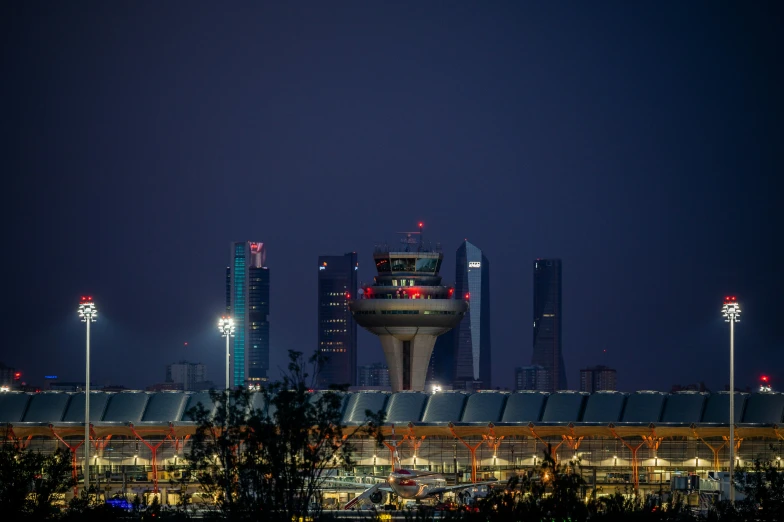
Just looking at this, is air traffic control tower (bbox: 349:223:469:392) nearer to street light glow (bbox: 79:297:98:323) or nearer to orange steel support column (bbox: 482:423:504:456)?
orange steel support column (bbox: 482:423:504:456)

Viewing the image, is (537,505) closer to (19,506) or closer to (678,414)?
(19,506)

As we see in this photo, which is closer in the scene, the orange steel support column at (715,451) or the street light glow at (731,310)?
the street light glow at (731,310)

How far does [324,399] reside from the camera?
51.3 m

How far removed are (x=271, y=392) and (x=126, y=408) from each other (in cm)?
8492

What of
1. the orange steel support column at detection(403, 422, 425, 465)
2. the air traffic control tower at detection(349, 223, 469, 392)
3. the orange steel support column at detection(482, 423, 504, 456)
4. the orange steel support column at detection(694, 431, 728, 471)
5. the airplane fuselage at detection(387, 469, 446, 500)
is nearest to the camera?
the airplane fuselage at detection(387, 469, 446, 500)

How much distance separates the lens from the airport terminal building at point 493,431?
361 feet

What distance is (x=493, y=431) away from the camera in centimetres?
11112

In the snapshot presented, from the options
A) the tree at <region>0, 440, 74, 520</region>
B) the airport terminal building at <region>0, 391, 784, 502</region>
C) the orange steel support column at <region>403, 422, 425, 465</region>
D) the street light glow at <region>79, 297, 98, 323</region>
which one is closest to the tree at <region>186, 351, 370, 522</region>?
the tree at <region>0, 440, 74, 520</region>

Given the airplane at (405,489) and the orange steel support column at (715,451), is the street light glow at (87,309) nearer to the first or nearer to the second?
the airplane at (405,489)

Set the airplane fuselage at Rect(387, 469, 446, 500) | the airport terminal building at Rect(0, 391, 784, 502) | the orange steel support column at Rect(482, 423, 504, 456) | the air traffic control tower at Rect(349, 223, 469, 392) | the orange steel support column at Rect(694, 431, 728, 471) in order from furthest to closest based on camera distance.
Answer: the air traffic control tower at Rect(349, 223, 469, 392)
the orange steel support column at Rect(694, 431, 728, 471)
the orange steel support column at Rect(482, 423, 504, 456)
the airport terminal building at Rect(0, 391, 784, 502)
the airplane fuselage at Rect(387, 469, 446, 500)

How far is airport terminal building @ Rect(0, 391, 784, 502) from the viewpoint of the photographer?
110 meters

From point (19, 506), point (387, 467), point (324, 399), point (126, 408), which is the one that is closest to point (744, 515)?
point (324, 399)

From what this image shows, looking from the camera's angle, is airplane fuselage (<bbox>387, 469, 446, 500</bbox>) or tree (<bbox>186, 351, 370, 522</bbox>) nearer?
tree (<bbox>186, 351, 370, 522</bbox>)

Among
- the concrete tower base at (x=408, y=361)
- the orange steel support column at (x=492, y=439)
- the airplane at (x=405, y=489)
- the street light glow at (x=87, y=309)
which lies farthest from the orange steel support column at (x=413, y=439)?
the concrete tower base at (x=408, y=361)
